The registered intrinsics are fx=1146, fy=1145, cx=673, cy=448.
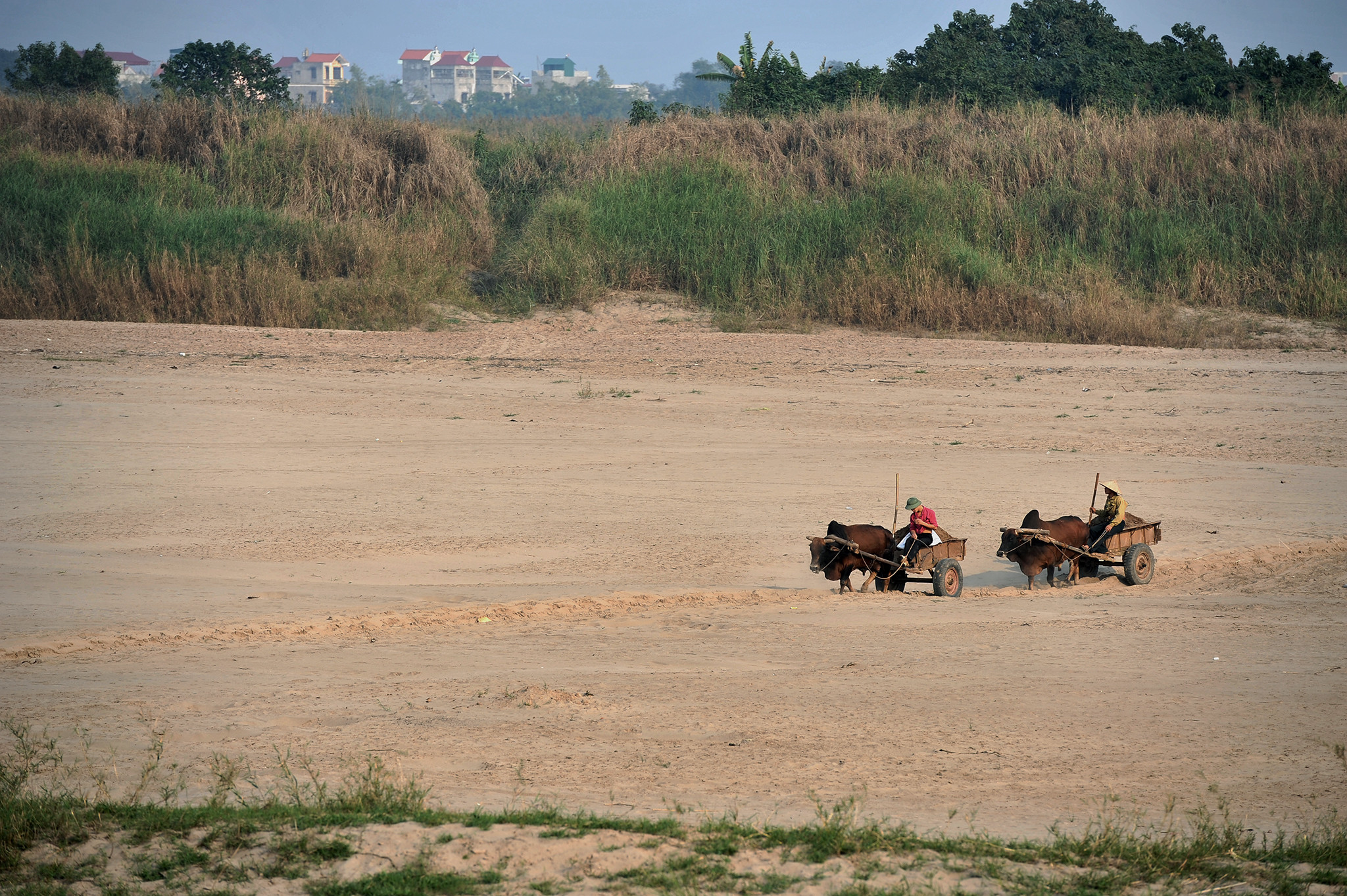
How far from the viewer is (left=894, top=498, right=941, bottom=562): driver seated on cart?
856 centimetres

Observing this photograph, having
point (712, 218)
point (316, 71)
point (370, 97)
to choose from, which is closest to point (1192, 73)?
point (712, 218)

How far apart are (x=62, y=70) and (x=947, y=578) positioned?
33.8 m

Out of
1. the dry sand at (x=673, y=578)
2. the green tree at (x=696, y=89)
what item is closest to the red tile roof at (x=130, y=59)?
the green tree at (x=696, y=89)

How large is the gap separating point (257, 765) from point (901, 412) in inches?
399

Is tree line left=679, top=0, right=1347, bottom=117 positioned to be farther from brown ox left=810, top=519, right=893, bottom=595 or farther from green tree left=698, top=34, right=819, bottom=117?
Result: brown ox left=810, top=519, right=893, bottom=595

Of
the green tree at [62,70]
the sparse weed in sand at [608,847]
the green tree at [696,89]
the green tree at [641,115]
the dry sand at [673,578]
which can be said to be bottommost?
the sparse weed in sand at [608,847]

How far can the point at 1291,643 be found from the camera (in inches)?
287

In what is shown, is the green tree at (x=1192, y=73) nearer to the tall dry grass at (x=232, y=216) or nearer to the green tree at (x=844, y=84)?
the green tree at (x=844, y=84)

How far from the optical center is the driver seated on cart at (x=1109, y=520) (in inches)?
351

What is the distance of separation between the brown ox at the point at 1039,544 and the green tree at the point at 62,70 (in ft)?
104

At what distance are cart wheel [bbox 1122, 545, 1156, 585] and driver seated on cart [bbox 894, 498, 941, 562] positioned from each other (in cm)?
159

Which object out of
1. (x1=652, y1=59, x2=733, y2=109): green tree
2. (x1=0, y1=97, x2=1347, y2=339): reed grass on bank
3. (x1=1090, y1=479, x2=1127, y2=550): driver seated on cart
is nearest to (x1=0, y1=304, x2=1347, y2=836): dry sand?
(x1=1090, y1=479, x2=1127, y2=550): driver seated on cart

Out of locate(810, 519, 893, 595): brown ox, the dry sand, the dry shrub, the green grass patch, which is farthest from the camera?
the dry shrub

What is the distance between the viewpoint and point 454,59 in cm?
16275
